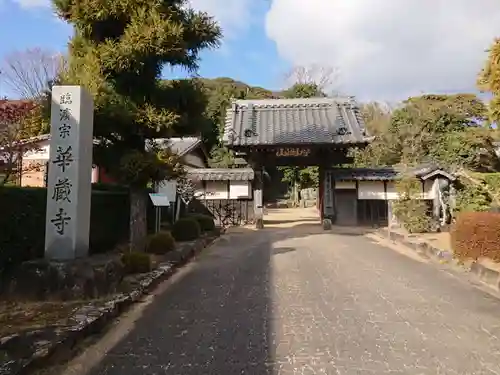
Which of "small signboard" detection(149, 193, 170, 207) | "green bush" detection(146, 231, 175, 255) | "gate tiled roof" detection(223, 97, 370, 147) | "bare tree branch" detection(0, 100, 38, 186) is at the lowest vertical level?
"green bush" detection(146, 231, 175, 255)

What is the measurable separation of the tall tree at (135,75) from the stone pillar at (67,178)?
9.91 ft

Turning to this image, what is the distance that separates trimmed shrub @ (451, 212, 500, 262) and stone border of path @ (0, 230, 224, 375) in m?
7.28

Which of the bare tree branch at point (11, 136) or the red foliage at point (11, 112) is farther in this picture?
the red foliage at point (11, 112)

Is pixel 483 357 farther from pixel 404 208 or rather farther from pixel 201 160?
pixel 201 160

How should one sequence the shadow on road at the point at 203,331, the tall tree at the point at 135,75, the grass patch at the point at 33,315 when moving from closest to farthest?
the shadow on road at the point at 203,331
the grass patch at the point at 33,315
the tall tree at the point at 135,75

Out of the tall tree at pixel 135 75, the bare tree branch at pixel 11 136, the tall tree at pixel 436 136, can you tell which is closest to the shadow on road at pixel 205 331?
the tall tree at pixel 135 75

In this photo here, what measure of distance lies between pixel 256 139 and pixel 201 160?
13.8 meters

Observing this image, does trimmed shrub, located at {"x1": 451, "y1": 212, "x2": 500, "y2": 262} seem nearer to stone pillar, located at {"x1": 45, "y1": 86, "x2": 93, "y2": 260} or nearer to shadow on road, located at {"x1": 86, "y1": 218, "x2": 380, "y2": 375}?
shadow on road, located at {"x1": 86, "y1": 218, "x2": 380, "y2": 375}

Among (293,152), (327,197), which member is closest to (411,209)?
(327,197)

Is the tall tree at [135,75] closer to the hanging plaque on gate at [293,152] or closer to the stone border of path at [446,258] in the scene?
the stone border of path at [446,258]

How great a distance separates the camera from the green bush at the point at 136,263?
9648mm

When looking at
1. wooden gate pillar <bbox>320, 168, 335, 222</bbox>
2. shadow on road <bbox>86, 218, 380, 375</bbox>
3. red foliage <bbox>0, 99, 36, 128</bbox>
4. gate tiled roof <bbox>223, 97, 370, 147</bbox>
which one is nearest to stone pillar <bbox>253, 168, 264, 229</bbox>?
gate tiled roof <bbox>223, 97, 370, 147</bbox>

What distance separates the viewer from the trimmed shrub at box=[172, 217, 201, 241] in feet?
52.1

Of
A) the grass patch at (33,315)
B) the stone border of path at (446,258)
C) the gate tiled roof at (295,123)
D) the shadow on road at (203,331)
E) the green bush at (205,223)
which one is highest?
the gate tiled roof at (295,123)
